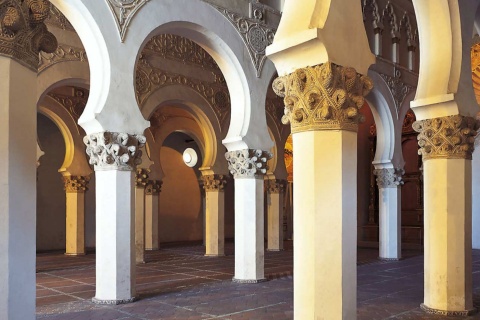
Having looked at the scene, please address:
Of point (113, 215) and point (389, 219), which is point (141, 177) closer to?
point (113, 215)

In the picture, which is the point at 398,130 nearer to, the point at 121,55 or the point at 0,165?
the point at 121,55

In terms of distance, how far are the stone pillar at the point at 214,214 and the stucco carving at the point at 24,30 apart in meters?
10.5

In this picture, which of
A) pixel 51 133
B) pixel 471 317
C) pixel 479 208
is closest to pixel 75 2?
pixel 471 317

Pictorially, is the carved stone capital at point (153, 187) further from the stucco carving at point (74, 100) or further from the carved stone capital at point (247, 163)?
the carved stone capital at point (247, 163)

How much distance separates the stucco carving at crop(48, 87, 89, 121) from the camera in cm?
1324

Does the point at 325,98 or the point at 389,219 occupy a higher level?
the point at 325,98

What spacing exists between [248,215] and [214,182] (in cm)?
470

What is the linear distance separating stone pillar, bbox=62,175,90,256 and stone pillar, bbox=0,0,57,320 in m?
11.5

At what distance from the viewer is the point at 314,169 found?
4027 mm

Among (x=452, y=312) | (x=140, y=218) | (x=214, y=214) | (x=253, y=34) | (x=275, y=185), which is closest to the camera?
(x=452, y=312)

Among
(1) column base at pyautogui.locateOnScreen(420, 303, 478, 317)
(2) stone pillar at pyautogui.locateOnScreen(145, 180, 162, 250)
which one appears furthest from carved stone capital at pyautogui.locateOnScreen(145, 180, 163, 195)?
(1) column base at pyautogui.locateOnScreen(420, 303, 478, 317)

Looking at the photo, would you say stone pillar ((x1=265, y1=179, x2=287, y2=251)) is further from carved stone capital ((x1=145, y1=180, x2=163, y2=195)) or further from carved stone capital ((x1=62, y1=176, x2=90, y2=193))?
carved stone capital ((x1=62, y1=176, x2=90, y2=193))

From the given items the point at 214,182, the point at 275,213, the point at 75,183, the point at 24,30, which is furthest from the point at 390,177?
the point at 24,30

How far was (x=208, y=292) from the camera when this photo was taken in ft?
26.1
